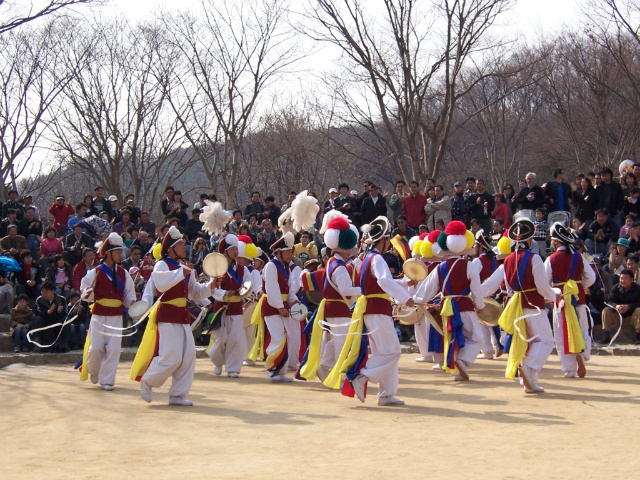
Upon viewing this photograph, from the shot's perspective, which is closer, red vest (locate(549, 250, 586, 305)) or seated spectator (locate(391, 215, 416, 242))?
red vest (locate(549, 250, 586, 305))

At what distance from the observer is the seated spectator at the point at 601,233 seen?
1572 cm

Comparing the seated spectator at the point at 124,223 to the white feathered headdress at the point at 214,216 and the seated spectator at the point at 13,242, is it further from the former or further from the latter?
the white feathered headdress at the point at 214,216

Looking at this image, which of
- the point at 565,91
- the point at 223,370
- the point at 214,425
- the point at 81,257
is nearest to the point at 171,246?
the point at 214,425

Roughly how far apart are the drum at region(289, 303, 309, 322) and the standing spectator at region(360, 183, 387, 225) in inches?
272

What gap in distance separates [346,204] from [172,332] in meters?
9.13

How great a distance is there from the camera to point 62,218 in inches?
712

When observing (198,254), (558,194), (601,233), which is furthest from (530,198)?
(198,254)

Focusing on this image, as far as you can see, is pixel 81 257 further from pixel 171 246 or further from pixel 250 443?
pixel 250 443

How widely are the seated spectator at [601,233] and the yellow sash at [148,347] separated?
9888mm

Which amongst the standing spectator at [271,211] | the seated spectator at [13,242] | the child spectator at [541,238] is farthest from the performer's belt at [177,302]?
the standing spectator at [271,211]

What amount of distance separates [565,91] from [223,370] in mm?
19837

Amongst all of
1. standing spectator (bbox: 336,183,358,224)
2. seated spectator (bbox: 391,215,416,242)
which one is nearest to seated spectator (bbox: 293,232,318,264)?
seated spectator (bbox: 391,215,416,242)

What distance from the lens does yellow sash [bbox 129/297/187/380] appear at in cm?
854

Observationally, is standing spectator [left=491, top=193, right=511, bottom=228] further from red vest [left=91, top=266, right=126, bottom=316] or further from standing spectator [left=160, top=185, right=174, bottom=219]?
red vest [left=91, top=266, right=126, bottom=316]
